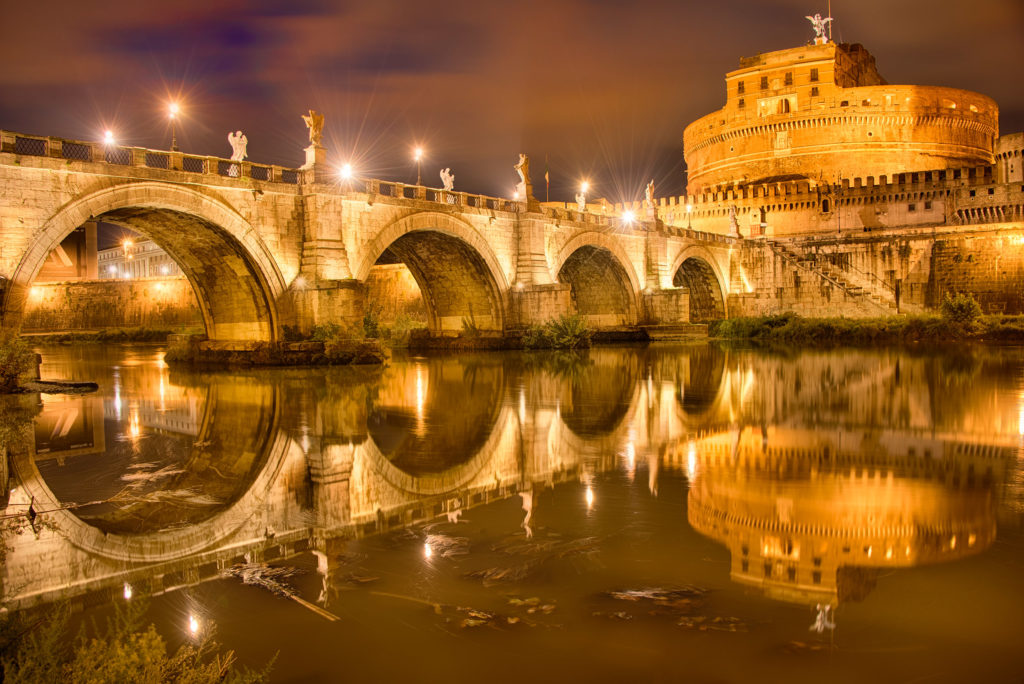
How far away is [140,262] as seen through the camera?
8362 cm

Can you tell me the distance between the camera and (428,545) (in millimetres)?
5250

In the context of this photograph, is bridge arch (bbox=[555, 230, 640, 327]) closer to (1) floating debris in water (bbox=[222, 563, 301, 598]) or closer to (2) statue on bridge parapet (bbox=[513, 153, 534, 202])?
(2) statue on bridge parapet (bbox=[513, 153, 534, 202])

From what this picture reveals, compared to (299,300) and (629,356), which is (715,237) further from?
(299,300)

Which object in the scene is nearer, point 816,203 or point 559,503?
point 559,503

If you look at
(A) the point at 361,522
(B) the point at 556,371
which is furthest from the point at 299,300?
(A) the point at 361,522

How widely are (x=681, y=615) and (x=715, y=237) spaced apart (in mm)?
45016

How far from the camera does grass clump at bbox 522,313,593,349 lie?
28.8 meters

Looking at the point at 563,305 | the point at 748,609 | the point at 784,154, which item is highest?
the point at 784,154

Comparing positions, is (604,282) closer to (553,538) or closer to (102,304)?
(553,538)

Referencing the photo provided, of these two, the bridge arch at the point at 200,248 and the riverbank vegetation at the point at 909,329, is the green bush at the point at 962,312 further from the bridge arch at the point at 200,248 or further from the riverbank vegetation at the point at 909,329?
the bridge arch at the point at 200,248

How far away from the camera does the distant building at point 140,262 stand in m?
78.1

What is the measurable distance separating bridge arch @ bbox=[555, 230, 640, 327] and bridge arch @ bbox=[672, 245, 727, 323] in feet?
25.0

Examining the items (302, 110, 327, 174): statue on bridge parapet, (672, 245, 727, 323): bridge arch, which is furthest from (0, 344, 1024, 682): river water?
(672, 245, 727, 323): bridge arch

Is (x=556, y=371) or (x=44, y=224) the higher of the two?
(x=44, y=224)
